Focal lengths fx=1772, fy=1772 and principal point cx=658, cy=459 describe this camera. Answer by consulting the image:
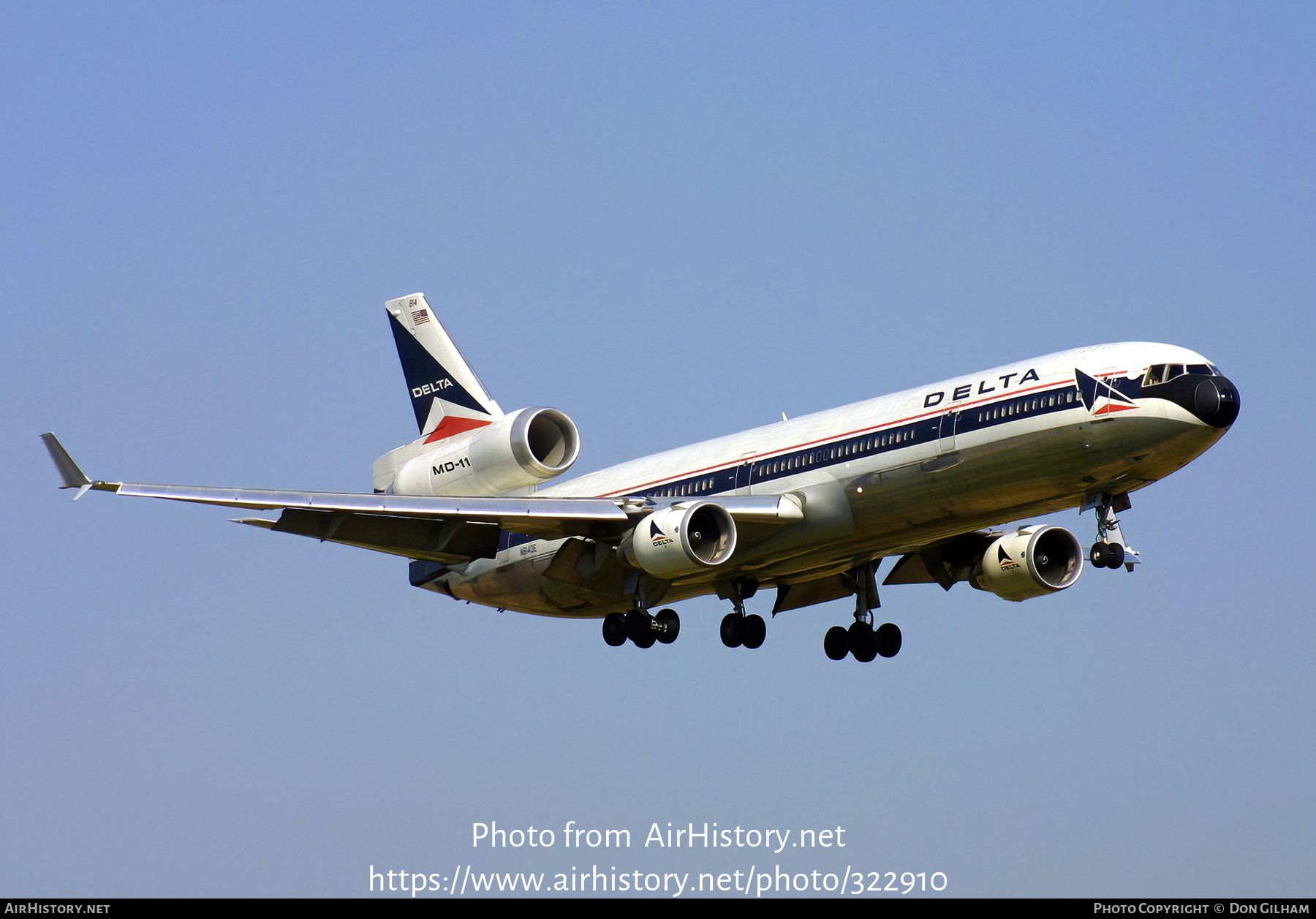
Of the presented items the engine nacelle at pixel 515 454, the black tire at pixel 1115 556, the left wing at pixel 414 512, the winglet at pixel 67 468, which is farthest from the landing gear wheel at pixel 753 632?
the winglet at pixel 67 468

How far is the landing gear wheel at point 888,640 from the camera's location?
4672 centimetres

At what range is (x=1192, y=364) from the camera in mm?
37062

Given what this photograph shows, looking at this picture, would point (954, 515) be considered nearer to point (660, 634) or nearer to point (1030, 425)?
point (1030, 425)

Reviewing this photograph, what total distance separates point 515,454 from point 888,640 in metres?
11.0

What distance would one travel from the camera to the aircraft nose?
36.4 m

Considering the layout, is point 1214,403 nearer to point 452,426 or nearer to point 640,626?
point 640,626

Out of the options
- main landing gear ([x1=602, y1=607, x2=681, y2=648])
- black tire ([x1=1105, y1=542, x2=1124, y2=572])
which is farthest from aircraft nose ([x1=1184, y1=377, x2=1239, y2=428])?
main landing gear ([x1=602, y1=607, x2=681, y2=648])

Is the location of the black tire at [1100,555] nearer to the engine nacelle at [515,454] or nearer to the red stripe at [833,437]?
the red stripe at [833,437]

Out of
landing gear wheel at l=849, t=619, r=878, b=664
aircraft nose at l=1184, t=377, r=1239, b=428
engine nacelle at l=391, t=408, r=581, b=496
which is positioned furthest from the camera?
landing gear wheel at l=849, t=619, r=878, b=664

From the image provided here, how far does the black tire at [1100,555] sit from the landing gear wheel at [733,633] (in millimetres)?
10648

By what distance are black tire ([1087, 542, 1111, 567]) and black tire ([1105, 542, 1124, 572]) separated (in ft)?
0.16

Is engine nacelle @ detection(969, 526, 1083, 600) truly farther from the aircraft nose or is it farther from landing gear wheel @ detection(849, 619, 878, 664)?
the aircraft nose

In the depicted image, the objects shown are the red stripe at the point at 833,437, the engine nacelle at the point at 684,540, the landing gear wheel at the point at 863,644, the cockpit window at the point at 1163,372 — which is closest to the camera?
the cockpit window at the point at 1163,372
